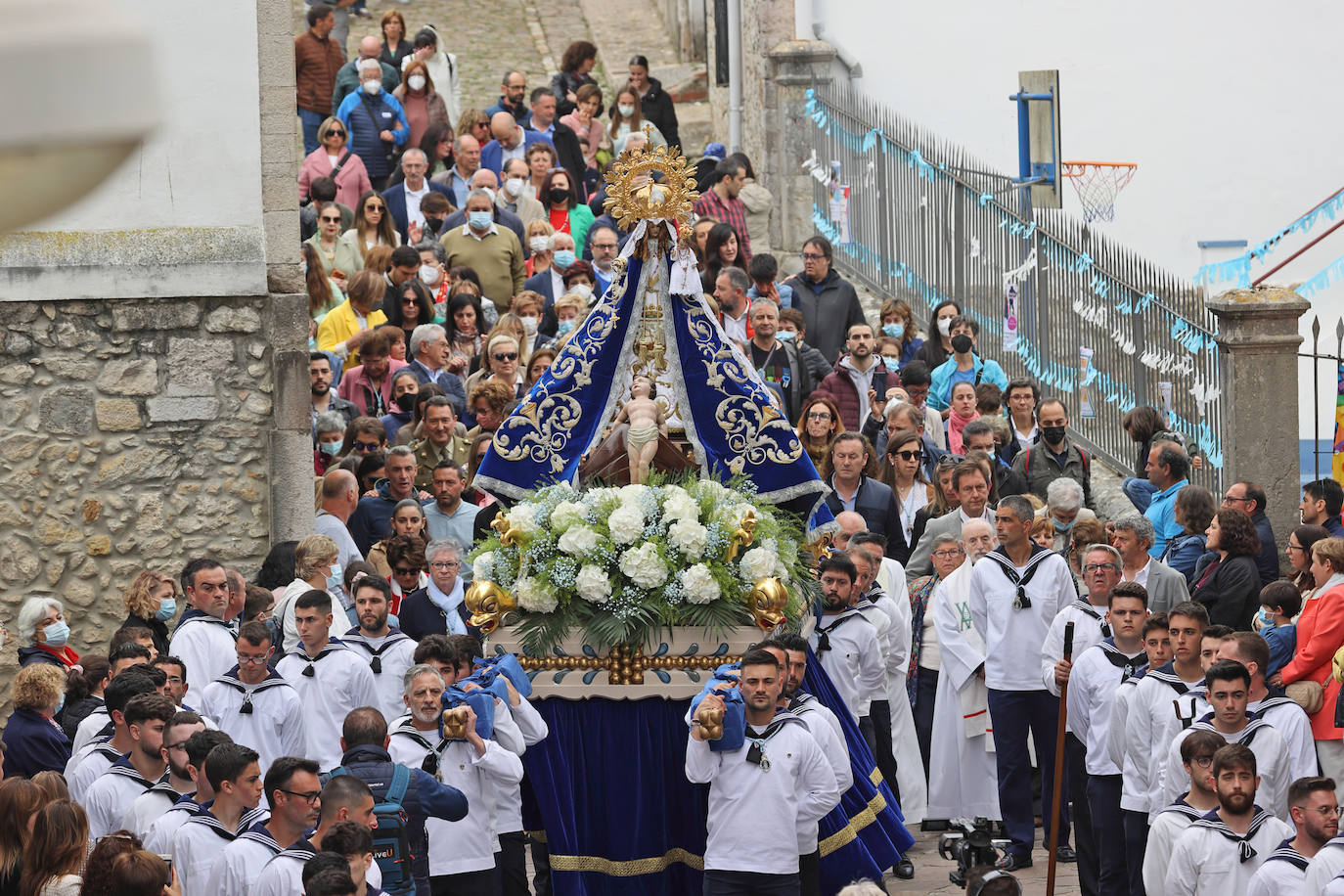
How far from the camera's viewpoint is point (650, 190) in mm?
8812

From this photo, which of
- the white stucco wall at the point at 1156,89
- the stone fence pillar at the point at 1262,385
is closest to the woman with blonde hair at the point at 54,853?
the stone fence pillar at the point at 1262,385

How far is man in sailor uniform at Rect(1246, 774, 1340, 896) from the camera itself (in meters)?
6.47

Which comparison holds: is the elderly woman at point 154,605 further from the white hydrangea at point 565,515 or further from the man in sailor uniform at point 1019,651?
the man in sailor uniform at point 1019,651

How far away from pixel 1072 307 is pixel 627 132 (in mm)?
6359

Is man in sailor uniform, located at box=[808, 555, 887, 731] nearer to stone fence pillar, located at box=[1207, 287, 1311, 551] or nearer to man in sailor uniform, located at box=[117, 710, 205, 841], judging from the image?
man in sailor uniform, located at box=[117, 710, 205, 841]

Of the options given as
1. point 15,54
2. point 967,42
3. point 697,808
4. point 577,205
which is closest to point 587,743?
point 697,808

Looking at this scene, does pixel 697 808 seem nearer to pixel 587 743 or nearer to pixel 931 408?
pixel 587 743

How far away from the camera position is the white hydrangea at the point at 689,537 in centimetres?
807

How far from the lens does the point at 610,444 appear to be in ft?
29.0

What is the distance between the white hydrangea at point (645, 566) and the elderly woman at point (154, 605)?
2.80 meters

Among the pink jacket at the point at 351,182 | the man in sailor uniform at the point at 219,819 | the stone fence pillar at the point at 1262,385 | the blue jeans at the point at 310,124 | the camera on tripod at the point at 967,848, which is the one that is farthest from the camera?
the blue jeans at the point at 310,124

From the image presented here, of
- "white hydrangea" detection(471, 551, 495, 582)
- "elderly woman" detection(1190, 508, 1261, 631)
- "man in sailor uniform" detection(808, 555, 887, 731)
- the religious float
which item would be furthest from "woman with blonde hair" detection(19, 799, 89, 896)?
"elderly woman" detection(1190, 508, 1261, 631)

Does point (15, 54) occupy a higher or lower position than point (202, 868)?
higher

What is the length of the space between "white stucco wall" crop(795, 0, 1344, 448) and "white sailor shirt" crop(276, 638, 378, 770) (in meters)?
14.9
